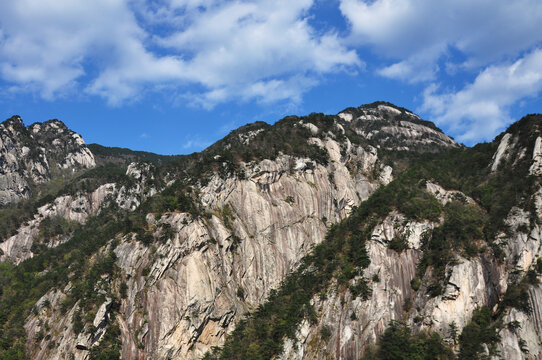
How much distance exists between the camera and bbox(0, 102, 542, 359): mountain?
66000 mm

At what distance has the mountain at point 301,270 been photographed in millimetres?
66000

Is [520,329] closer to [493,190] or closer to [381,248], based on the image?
[381,248]

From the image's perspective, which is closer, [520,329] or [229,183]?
[520,329]

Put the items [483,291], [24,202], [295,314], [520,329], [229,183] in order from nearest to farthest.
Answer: [520,329], [483,291], [295,314], [229,183], [24,202]

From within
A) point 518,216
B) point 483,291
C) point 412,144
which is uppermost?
point 412,144

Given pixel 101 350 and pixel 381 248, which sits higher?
pixel 381 248

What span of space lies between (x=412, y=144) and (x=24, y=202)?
547ft

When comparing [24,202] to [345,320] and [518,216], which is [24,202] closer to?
[345,320]

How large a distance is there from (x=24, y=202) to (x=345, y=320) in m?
158

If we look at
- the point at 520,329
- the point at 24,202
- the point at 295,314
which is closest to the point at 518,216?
the point at 520,329

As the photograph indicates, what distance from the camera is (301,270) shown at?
8644 centimetres

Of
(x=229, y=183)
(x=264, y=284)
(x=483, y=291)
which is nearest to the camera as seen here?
(x=483, y=291)

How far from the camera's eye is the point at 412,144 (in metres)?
185

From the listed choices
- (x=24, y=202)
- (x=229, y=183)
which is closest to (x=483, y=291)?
(x=229, y=183)
